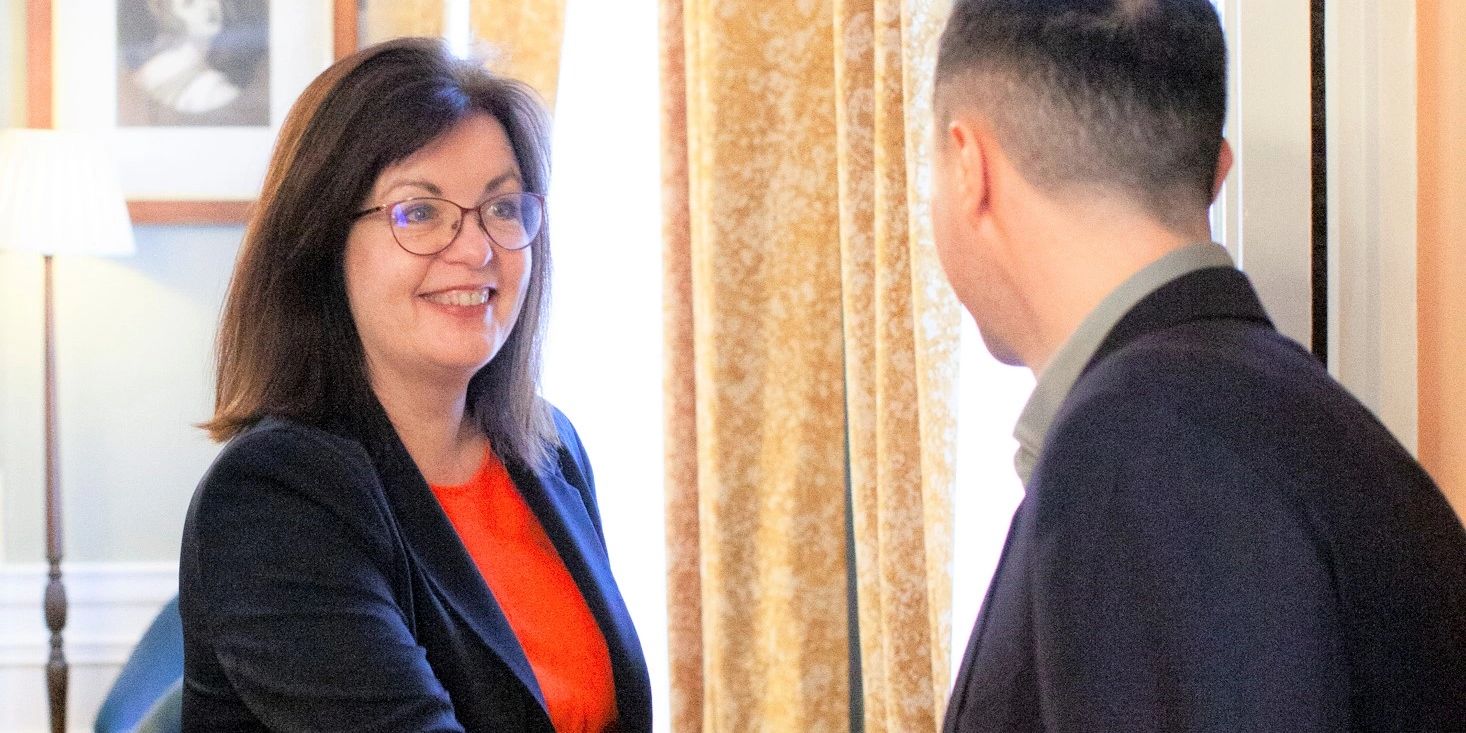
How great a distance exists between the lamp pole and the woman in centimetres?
143

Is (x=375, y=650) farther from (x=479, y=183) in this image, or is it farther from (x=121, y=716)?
(x=121, y=716)

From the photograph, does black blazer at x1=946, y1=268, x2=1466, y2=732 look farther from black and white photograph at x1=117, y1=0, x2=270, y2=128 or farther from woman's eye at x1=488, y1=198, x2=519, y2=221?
black and white photograph at x1=117, y1=0, x2=270, y2=128

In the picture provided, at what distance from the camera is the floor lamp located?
112 inches

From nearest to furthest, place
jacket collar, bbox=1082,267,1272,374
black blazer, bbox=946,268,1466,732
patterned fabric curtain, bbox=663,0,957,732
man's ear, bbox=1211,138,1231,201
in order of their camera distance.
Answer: black blazer, bbox=946,268,1466,732 → jacket collar, bbox=1082,267,1272,374 → man's ear, bbox=1211,138,1231,201 → patterned fabric curtain, bbox=663,0,957,732

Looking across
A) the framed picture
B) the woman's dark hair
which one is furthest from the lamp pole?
the woman's dark hair

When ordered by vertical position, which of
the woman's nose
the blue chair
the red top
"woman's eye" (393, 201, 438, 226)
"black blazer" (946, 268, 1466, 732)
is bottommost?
the blue chair

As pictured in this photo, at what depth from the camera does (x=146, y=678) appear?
8.38 ft

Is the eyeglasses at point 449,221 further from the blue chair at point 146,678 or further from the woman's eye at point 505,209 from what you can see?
the blue chair at point 146,678

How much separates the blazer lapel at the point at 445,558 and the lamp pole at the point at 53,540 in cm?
162

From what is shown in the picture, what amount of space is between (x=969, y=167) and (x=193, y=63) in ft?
8.04

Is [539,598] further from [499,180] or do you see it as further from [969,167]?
[969,167]

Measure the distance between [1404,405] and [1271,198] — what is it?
1.10ft

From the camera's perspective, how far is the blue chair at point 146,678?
244cm

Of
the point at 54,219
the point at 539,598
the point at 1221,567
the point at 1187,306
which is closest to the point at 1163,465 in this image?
the point at 1221,567
